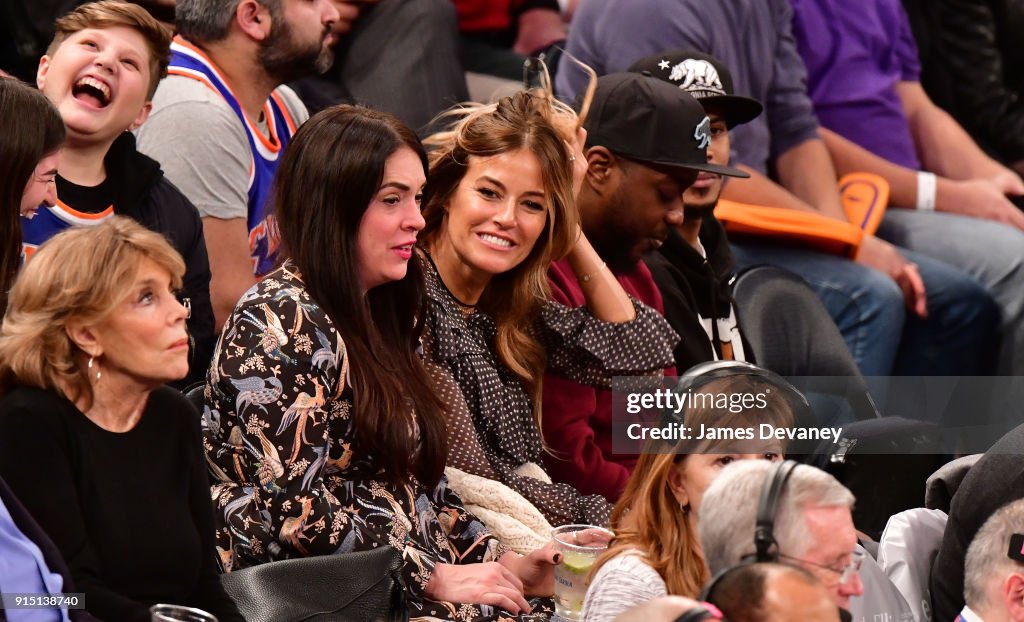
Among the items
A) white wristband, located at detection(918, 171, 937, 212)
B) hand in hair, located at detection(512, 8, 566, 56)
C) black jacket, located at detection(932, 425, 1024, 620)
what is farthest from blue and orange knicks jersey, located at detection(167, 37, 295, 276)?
white wristband, located at detection(918, 171, 937, 212)

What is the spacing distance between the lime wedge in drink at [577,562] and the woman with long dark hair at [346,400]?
14cm

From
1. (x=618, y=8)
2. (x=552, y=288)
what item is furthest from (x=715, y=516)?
(x=618, y=8)

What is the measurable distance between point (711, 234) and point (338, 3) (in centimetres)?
133

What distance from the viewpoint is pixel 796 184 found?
4.92 m

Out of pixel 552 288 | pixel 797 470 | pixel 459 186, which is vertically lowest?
pixel 552 288

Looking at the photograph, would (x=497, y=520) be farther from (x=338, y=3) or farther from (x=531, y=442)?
(x=338, y=3)

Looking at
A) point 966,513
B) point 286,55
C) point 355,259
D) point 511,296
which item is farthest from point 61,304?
point 286,55

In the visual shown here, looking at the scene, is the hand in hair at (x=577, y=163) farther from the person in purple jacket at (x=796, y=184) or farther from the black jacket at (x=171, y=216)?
the person in purple jacket at (x=796, y=184)

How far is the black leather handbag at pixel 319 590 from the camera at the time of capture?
2.34m

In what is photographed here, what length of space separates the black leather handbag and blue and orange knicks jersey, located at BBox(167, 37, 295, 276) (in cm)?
134

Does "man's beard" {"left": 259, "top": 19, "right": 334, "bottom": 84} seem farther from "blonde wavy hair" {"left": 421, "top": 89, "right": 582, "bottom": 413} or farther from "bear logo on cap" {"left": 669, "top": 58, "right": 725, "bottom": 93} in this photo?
"bear logo on cap" {"left": 669, "top": 58, "right": 725, "bottom": 93}

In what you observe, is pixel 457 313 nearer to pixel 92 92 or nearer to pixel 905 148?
pixel 92 92

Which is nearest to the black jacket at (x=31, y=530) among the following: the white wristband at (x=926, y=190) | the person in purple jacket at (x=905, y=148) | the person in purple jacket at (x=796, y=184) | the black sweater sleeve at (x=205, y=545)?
the black sweater sleeve at (x=205, y=545)

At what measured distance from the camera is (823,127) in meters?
5.29
